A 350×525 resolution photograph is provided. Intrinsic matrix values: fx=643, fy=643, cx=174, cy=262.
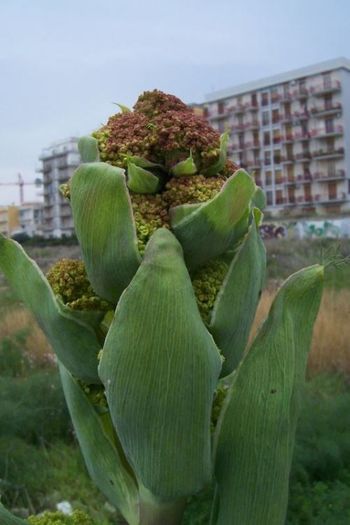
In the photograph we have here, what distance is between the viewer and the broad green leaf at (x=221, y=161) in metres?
1.46

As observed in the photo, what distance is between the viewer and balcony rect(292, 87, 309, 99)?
8119 centimetres

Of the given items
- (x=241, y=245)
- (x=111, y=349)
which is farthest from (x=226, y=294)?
(x=111, y=349)

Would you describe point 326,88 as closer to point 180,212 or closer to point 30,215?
point 30,215

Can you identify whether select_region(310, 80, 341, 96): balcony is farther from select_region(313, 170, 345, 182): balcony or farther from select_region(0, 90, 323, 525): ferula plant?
select_region(0, 90, 323, 525): ferula plant

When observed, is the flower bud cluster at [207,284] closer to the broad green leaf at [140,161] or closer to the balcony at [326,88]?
the broad green leaf at [140,161]

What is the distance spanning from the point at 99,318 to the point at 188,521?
Answer: 3023mm

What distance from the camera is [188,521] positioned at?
4.09 meters

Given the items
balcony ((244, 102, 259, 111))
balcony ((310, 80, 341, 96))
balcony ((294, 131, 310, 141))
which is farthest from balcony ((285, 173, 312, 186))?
balcony ((244, 102, 259, 111))

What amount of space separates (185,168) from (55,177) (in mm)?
117153

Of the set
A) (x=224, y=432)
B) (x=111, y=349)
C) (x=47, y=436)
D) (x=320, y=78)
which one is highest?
(x=320, y=78)

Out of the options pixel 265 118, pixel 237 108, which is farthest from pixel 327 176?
pixel 237 108

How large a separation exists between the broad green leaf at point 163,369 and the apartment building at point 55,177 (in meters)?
105

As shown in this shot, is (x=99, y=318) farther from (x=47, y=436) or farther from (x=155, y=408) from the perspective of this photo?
(x=47, y=436)

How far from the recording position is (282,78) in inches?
3376
